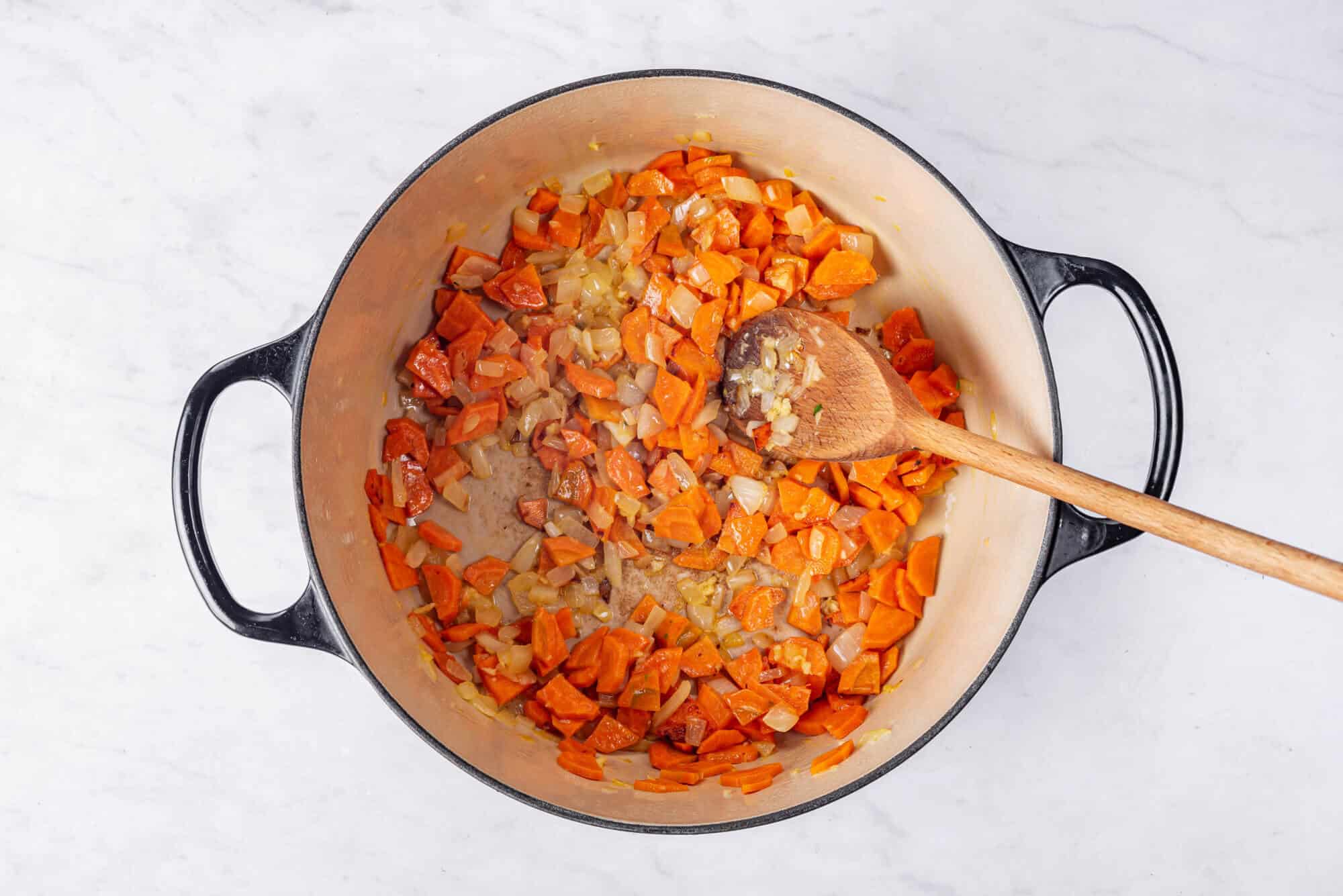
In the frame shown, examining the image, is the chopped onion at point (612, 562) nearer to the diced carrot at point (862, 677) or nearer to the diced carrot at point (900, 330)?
the diced carrot at point (862, 677)

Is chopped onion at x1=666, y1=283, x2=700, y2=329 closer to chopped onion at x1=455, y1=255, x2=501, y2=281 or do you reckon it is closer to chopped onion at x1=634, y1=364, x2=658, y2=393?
chopped onion at x1=634, y1=364, x2=658, y2=393

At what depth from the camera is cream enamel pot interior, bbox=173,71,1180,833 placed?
5.48 feet

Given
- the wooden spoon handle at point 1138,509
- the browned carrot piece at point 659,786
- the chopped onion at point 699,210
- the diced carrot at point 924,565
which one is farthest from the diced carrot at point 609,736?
the chopped onion at point 699,210

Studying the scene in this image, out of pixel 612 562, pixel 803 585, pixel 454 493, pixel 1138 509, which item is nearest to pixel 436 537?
pixel 454 493

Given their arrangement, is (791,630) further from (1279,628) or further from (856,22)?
(856,22)

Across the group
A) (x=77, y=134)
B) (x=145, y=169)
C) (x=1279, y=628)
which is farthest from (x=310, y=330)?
(x=1279, y=628)

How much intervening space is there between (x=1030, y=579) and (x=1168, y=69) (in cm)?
134

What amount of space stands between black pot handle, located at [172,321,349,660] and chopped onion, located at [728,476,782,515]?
2.87 ft

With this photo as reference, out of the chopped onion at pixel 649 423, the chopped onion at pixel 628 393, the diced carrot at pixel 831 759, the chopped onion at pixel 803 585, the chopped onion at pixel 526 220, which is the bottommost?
the diced carrot at pixel 831 759

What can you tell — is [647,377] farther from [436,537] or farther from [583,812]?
[583,812]

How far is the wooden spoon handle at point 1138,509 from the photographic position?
1.29m

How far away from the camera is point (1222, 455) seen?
2.21 meters

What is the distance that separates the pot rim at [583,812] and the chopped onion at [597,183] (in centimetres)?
33

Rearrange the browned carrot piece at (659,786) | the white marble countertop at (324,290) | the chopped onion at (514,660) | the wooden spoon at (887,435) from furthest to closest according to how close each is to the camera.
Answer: the white marble countertop at (324,290) < the chopped onion at (514,660) < the browned carrot piece at (659,786) < the wooden spoon at (887,435)
